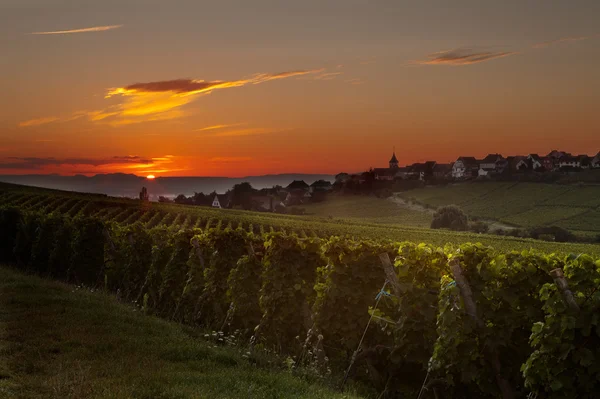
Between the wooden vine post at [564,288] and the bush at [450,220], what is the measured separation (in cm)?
10772

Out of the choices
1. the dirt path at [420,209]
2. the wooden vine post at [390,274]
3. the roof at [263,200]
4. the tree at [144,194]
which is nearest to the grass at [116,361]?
the wooden vine post at [390,274]

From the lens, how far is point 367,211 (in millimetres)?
138500

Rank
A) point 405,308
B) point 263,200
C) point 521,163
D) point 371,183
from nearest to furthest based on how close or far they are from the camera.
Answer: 1. point 405,308
2. point 371,183
3. point 263,200
4. point 521,163

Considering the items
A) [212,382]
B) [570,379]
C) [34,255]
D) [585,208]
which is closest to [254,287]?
[212,382]

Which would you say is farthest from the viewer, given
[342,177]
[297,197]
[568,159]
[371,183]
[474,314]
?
[342,177]

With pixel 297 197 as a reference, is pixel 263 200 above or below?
below

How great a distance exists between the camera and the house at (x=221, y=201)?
16654 centimetres

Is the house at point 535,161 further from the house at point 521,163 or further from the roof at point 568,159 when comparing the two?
the roof at point 568,159

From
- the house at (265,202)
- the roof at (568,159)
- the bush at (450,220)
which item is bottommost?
Result: the bush at (450,220)

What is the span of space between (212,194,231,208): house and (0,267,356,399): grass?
151m

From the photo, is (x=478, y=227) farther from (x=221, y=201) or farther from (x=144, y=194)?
(x=221, y=201)

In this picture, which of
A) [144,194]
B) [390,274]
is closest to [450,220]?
[144,194]

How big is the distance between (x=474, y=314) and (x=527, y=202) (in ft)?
404

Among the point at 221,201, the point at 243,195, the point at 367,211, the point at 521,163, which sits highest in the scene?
the point at 521,163
